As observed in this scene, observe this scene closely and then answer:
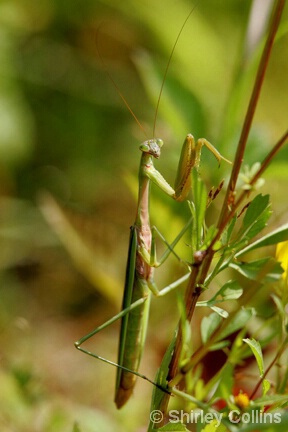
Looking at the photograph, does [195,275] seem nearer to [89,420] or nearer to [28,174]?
[89,420]

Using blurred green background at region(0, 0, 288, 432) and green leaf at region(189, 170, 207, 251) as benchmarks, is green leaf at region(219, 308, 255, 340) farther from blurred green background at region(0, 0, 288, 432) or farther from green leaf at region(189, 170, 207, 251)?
blurred green background at region(0, 0, 288, 432)

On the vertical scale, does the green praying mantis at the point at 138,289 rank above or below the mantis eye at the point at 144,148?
below

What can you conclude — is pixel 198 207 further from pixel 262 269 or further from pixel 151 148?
pixel 151 148

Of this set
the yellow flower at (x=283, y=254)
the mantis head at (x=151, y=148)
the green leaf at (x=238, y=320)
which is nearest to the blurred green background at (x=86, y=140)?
the mantis head at (x=151, y=148)

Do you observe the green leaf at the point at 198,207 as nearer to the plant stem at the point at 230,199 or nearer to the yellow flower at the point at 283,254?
the plant stem at the point at 230,199

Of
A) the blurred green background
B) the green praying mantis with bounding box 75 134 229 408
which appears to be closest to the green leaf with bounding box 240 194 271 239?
the green praying mantis with bounding box 75 134 229 408

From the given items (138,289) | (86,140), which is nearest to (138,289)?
(138,289)
